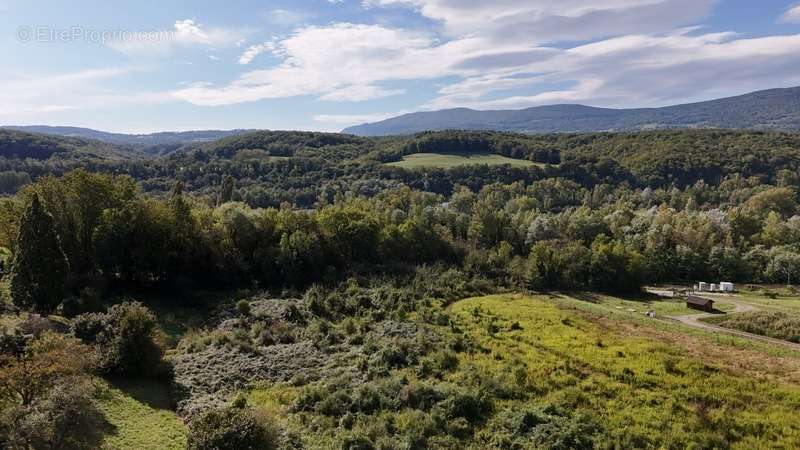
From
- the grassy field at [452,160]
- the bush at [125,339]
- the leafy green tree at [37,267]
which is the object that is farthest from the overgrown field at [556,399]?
the grassy field at [452,160]

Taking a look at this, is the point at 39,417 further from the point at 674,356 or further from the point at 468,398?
the point at 674,356

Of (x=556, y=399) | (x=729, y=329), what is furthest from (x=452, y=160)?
(x=556, y=399)

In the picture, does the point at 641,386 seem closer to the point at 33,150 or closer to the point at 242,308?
the point at 242,308

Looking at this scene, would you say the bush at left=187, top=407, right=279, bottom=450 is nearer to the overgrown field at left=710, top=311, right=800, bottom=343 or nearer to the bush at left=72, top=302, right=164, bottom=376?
the bush at left=72, top=302, right=164, bottom=376

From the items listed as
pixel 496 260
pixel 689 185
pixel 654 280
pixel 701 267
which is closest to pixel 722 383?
pixel 496 260

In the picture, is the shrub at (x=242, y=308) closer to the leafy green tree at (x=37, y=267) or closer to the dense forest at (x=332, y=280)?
the dense forest at (x=332, y=280)
